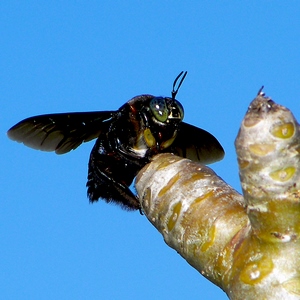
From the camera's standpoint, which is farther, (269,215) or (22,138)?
(22,138)

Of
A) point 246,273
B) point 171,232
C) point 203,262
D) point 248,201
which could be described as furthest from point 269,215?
point 171,232

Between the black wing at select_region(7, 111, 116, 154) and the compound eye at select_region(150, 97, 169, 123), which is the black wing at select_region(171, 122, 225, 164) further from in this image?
the compound eye at select_region(150, 97, 169, 123)

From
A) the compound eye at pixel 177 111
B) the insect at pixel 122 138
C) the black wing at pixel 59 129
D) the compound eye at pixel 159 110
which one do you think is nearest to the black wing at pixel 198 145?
the insect at pixel 122 138

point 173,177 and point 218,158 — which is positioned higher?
point 218,158

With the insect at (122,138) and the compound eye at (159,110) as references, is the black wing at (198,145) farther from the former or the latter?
the compound eye at (159,110)

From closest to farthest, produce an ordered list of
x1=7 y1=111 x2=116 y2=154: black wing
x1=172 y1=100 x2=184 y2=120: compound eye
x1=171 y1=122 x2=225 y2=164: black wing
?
1. x1=172 y1=100 x2=184 y2=120: compound eye
2. x1=7 y1=111 x2=116 y2=154: black wing
3. x1=171 y1=122 x2=225 y2=164: black wing

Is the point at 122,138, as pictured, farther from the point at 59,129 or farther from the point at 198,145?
the point at 198,145

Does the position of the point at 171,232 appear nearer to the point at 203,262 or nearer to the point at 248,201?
the point at 203,262

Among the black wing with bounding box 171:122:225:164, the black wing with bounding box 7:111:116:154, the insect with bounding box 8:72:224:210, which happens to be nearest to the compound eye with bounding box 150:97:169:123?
the insect with bounding box 8:72:224:210
